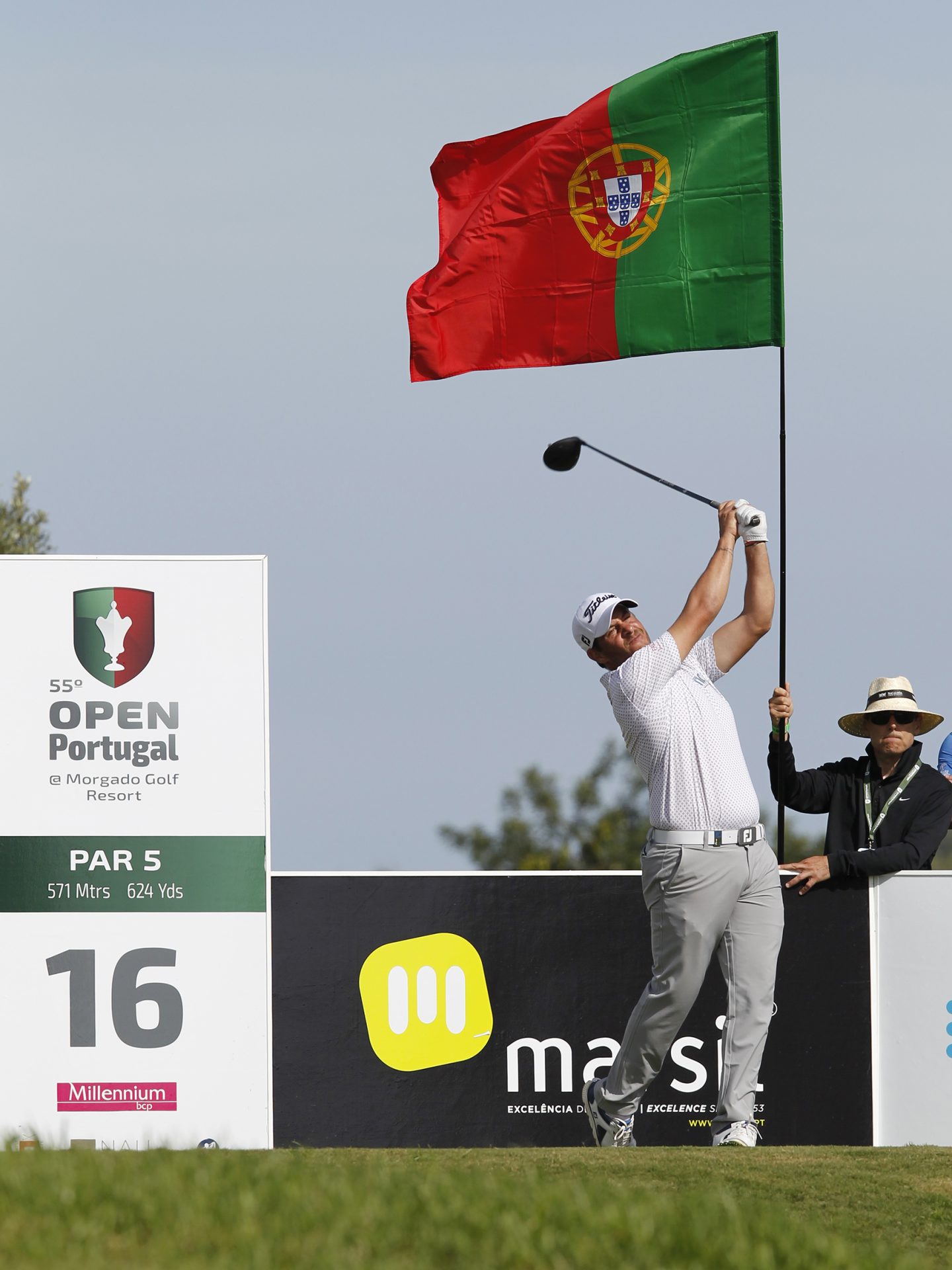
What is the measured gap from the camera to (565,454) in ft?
32.9

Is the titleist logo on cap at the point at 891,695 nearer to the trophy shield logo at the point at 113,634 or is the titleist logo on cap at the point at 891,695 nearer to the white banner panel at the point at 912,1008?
the white banner panel at the point at 912,1008

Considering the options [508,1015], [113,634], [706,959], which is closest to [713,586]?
[706,959]

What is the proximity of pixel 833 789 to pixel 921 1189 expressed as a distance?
9.65ft

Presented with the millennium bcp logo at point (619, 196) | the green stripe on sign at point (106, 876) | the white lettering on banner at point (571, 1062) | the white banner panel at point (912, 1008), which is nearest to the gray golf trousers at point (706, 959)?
the white lettering on banner at point (571, 1062)

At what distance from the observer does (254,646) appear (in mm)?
8672

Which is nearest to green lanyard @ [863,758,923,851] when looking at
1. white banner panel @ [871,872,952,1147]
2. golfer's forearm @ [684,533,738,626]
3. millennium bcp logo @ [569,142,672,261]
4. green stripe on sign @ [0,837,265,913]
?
white banner panel @ [871,872,952,1147]

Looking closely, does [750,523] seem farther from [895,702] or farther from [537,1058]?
[537,1058]

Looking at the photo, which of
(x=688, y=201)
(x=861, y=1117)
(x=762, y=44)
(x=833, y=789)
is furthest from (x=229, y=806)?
(x=762, y=44)

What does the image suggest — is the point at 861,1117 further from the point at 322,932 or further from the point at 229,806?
the point at 229,806

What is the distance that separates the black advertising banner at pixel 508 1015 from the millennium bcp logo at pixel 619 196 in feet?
12.7

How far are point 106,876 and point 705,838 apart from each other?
289 cm

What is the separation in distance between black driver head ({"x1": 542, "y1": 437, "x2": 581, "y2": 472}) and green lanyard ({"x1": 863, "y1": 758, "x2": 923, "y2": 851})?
235cm

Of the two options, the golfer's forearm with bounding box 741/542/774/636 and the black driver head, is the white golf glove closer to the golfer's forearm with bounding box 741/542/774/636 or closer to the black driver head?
the golfer's forearm with bounding box 741/542/774/636

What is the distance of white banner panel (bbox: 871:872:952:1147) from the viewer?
29.6ft
